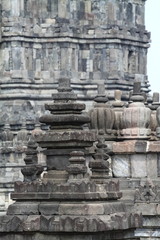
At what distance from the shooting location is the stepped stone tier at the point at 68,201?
26609 millimetres

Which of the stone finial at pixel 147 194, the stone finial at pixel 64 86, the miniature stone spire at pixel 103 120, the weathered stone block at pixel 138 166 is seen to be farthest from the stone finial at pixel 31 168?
the miniature stone spire at pixel 103 120

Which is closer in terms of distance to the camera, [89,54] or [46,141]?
[46,141]

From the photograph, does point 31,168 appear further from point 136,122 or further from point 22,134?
point 22,134

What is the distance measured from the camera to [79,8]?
89875 millimetres

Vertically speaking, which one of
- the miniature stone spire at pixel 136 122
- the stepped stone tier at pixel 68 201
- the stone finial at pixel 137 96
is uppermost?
the stone finial at pixel 137 96

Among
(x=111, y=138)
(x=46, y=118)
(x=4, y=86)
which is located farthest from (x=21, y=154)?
(x=46, y=118)

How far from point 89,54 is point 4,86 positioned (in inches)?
180

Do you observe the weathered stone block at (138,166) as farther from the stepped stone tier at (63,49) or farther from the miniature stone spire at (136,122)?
the stepped stone tier at (63,49)

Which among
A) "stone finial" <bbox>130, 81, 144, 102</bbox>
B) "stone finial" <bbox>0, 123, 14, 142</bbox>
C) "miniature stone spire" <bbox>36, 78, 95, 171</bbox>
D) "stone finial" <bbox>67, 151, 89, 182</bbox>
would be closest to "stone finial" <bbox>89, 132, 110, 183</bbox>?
"miniature stone spire" <bbox>36, 78, 95, 171</bbox>

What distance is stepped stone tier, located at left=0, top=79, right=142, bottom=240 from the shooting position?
87.3 ft

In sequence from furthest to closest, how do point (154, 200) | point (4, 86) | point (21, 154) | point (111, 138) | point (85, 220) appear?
point (4, 86), point (21, 154), point (111, 138), point (154, 200), point (85, 220)

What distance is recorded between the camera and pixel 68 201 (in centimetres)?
2680

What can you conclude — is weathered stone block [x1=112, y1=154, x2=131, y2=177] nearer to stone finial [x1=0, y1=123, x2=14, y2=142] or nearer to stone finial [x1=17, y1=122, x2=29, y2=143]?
stone finial [x1=17, y1=122, x2=29, y2=143]

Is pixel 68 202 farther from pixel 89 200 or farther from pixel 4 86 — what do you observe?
pixel 4 86
